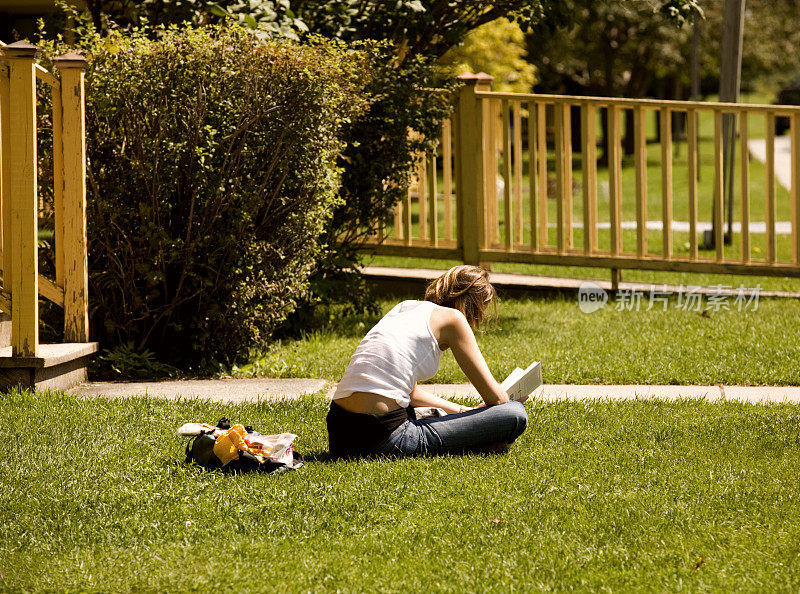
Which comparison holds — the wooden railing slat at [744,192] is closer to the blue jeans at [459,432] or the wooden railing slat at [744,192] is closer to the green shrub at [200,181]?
the green shrub at [200,181]

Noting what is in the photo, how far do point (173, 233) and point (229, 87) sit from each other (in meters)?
0.95

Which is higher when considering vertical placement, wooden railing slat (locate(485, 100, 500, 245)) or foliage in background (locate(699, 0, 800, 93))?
foliage in background (locate(699, 0, 800, 93))

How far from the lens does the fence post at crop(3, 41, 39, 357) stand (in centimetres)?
599

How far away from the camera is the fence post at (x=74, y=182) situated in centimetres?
631

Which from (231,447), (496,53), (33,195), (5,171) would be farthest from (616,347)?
(496,53)

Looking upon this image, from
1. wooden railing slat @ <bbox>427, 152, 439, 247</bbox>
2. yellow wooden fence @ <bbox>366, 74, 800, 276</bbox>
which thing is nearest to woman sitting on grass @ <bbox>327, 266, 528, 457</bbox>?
yellow wooden fence @ <bbox>366, 74, 800, 276</bbox>

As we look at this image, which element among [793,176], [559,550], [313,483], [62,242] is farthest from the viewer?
[793,176]

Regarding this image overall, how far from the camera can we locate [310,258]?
24.0ft

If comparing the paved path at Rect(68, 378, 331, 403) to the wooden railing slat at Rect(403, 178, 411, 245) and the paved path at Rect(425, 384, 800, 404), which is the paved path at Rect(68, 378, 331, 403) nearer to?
the paved path at Rect(425, 384, 800, 404)

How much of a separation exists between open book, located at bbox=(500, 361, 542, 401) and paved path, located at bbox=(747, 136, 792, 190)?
52.2ft

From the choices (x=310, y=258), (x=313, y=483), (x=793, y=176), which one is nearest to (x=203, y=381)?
(x=310, y=258)

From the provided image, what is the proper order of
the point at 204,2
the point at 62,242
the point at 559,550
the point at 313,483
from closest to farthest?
the point at 559,550 → the point at 313,483 → the point at 62,242 → the point at 204,2

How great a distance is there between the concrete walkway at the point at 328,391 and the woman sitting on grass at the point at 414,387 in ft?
3.88

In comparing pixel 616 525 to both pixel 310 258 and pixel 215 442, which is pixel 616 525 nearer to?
pixel 215 442
